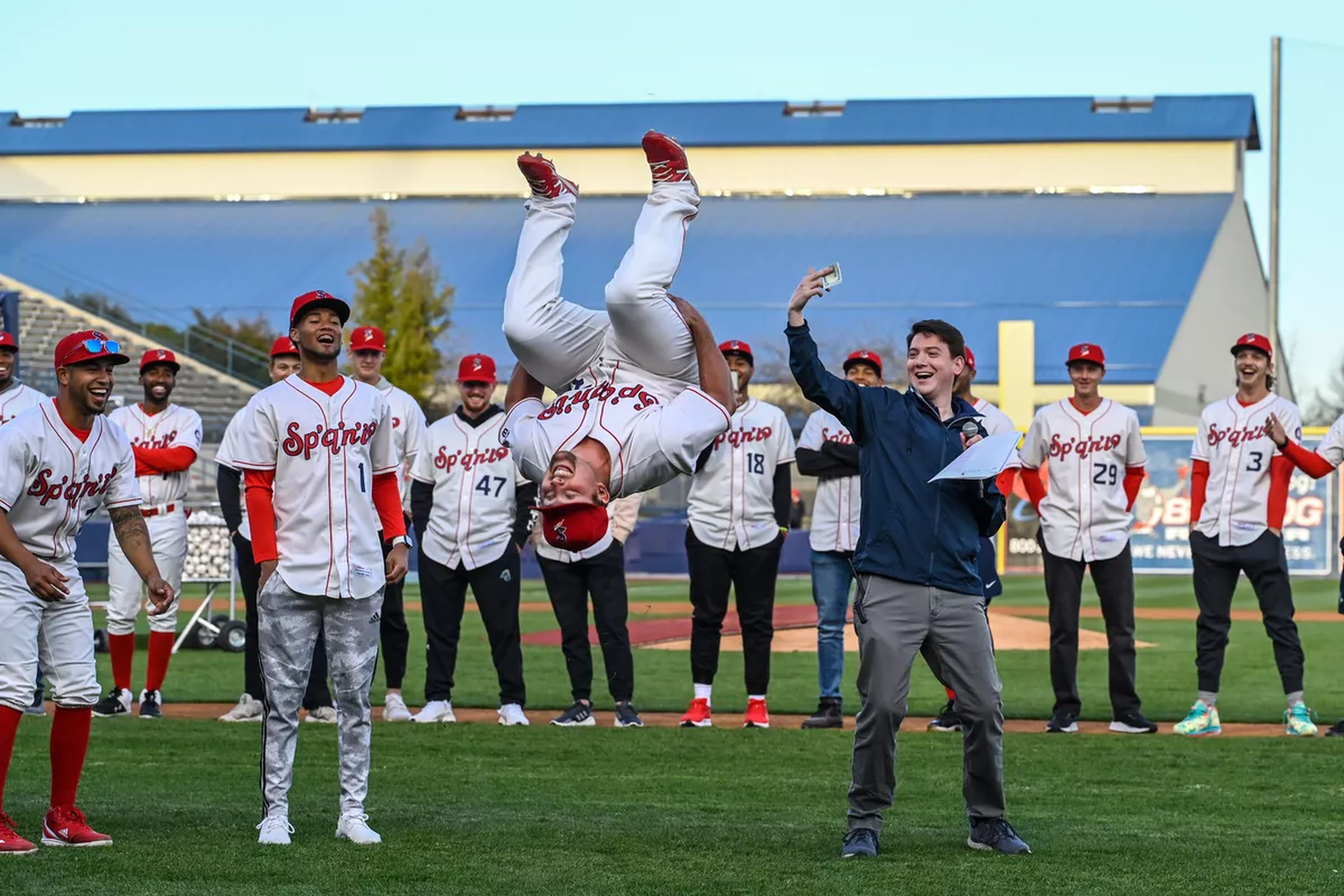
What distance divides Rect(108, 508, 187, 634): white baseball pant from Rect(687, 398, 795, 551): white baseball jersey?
3.51m

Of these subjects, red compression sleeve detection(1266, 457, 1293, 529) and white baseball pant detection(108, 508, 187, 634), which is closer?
red compression sleeve detection(1266, 457, 1293, 529)

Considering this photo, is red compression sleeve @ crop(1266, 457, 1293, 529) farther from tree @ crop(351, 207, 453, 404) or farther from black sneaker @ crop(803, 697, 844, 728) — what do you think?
tree @ crop(351, 207, 453, 404)

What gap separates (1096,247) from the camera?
141 ft

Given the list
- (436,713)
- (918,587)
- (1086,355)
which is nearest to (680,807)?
(918,587)

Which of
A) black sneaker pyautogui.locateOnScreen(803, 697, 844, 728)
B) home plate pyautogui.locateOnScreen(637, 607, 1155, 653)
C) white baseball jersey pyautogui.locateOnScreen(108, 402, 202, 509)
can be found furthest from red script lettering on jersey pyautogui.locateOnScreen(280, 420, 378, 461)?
home plate pyautogui.locateOnScreen(637, 607, 1155, 653)

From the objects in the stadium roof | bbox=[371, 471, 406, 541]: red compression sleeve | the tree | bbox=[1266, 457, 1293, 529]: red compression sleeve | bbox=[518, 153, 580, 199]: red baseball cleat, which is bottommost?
bbox=[371, 471, 406, 541]: red compression sleeve

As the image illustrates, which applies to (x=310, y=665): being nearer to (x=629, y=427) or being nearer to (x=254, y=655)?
(x=629, y=427)

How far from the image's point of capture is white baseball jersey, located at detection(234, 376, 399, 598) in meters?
7.01

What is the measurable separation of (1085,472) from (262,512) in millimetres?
5948

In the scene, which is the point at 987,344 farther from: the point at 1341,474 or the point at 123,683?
the point at 123,683

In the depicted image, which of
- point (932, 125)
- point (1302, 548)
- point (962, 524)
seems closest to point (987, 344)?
point (932, 125)

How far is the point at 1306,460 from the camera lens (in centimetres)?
1043

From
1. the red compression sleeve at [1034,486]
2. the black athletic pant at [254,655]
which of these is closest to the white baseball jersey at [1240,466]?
the red compression sleeve at [1034,486]

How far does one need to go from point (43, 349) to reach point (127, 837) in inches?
1222
